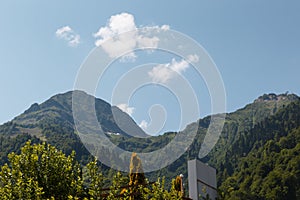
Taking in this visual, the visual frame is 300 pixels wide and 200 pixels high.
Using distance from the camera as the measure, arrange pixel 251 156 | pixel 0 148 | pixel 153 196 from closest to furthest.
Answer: pixel 153 196 < pixel 251 156 < pixel 0 148

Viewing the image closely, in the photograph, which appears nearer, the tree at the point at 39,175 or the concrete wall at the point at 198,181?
the tree at the point at 39,175

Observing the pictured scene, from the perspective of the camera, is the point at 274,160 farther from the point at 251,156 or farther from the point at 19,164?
the point at 19,164

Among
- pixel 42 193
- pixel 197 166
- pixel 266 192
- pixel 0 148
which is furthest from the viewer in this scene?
pixel 0 148

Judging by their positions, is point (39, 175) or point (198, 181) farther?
point (198, 181)

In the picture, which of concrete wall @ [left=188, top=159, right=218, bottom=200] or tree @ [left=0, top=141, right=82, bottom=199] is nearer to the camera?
tree @ [left=0, top=141, right=82, bottom=199]

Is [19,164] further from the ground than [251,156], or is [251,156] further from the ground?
[251,156]

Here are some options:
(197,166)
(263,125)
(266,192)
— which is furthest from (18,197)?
(263,125)

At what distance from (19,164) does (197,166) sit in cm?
567

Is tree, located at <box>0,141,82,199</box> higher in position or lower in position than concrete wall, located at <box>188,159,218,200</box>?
lower

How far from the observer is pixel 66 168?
391 inches

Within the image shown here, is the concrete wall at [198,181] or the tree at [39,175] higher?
the concrete wall at [198,181]

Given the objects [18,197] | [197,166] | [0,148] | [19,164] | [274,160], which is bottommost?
[18,197]

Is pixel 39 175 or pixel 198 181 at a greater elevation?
pixel 198 181

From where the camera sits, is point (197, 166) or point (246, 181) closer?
point (197, 166)
